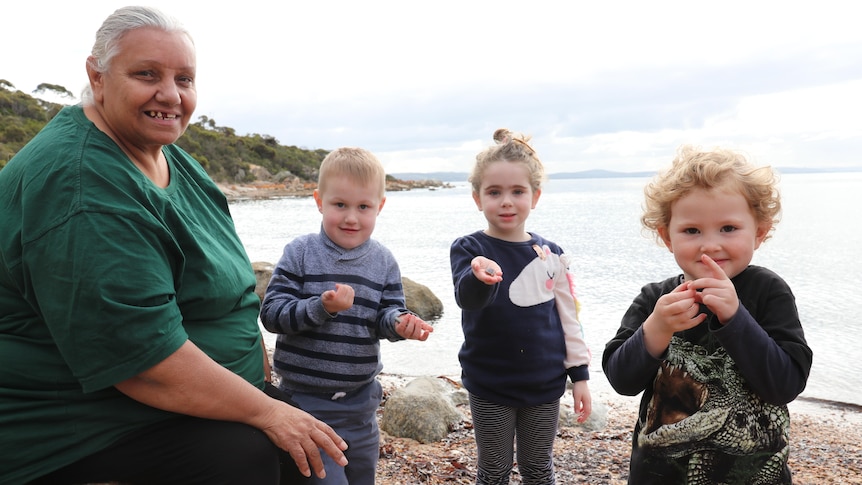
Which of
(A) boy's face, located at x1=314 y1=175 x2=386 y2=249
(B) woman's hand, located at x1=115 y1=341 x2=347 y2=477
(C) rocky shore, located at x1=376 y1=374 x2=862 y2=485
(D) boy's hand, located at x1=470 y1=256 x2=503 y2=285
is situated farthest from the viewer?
(C) rocky shore, located at x1=376 y1=374 x2=862 y2=485

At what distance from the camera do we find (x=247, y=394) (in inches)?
87.0

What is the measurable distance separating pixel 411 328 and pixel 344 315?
1.05 ft

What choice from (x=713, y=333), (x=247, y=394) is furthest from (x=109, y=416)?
(x=713, y=333)

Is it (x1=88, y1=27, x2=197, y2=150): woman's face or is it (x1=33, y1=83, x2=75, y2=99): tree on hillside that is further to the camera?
(x1=33, y1=83, x2=75, y2=99): tree on hillside

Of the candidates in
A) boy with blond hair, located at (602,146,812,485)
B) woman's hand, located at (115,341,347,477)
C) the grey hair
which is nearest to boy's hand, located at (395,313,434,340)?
woman's hand, located at (115,341,347,477)

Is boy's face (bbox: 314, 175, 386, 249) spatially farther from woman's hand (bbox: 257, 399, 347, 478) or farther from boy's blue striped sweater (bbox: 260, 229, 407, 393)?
woman's hand (bbox: 257, 399, 347, 478)

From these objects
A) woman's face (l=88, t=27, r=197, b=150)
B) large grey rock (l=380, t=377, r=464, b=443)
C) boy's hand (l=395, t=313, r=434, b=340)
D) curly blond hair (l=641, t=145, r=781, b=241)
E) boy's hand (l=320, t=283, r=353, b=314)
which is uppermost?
woman's face (l=88, t=27, r=197, b=150)

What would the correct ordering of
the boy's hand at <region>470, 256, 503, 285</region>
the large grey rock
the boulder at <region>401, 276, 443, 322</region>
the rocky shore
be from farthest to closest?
the boulder at <region>401, 276, 443, 322</region> < the large grey rock < the rocky shore < the boy's hand at <region>470, 256, 503, 285</region>

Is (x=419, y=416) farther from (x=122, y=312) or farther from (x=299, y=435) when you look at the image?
(x=122, y=312)

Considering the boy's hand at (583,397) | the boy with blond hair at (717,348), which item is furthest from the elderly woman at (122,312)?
the boy's hand at (583,397)

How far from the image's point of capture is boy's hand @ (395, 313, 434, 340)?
2.79 meters

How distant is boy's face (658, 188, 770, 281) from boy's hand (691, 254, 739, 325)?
126mm

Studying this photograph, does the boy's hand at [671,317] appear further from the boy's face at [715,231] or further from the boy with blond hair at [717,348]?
the boy's face at [715,231]

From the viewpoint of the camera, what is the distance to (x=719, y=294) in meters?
1.90
